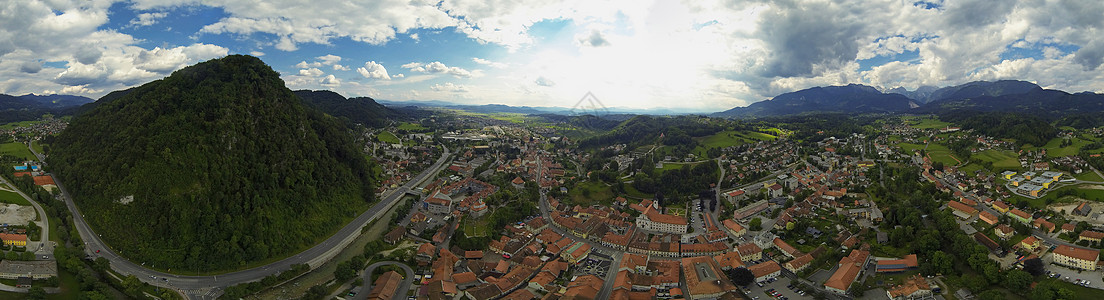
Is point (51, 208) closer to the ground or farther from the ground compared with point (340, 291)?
farther from the ground

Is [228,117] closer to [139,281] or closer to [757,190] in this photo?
[139,281]

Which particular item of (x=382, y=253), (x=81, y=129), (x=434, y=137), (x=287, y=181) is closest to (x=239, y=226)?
(x=287, y=181)

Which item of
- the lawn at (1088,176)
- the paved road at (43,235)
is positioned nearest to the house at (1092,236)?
the lawn at (1088,176)

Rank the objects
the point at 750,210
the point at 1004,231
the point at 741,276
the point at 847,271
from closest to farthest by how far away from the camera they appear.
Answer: the point at 741,276 < the point at 847,271 < the point at 1004,231 < the point at 750,210

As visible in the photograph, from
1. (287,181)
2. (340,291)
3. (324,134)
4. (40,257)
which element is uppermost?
(324,134)

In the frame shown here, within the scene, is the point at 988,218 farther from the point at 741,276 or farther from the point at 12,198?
the point at 12,198

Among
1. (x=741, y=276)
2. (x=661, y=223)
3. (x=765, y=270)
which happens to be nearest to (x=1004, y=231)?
(x=765, y=270)
